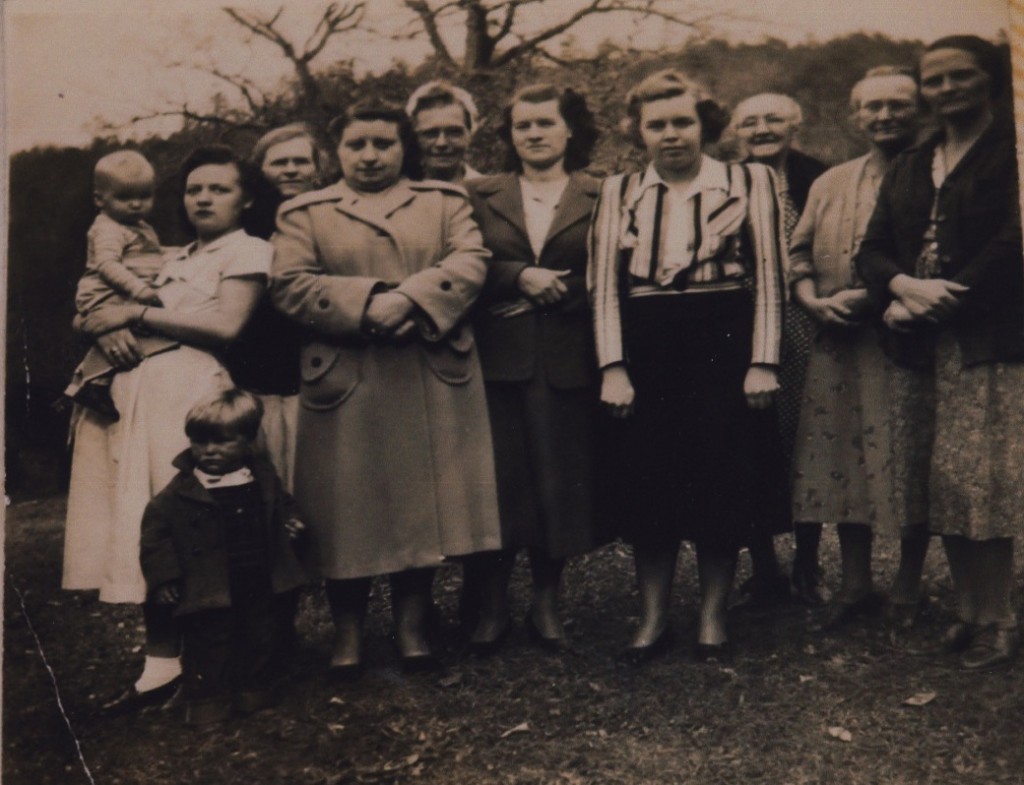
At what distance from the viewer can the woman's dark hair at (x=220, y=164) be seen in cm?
319

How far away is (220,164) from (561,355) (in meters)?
1.07

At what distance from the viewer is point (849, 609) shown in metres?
3.21

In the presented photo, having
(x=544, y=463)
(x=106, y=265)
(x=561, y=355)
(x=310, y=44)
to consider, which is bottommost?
(x=544, y=463)

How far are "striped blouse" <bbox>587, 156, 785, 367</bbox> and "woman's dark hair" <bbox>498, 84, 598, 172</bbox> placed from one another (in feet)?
0.61

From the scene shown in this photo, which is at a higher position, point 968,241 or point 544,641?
point 968,241

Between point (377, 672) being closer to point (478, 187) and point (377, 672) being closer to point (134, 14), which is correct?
point (478, 187)

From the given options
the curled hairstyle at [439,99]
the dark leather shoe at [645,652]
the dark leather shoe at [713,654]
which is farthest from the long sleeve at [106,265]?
the dark leather shoe at [713,654]

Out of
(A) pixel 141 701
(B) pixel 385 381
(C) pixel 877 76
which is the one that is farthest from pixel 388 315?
(C) pixel 877 76

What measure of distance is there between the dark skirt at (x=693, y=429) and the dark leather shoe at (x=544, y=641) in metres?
0.36

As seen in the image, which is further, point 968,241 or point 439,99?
point 439,99

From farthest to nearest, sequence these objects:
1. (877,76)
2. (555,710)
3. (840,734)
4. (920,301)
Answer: (877,76)
(920,301)
(555,710)
(840,734)

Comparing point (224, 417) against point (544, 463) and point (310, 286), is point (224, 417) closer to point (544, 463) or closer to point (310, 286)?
point (310, 286)

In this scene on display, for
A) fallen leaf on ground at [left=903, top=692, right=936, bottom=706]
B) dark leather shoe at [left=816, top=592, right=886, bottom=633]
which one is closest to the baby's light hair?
dark leather shoe at [left=816, top=592, right=886, bottom=633]

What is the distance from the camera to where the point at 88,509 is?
316 cm
